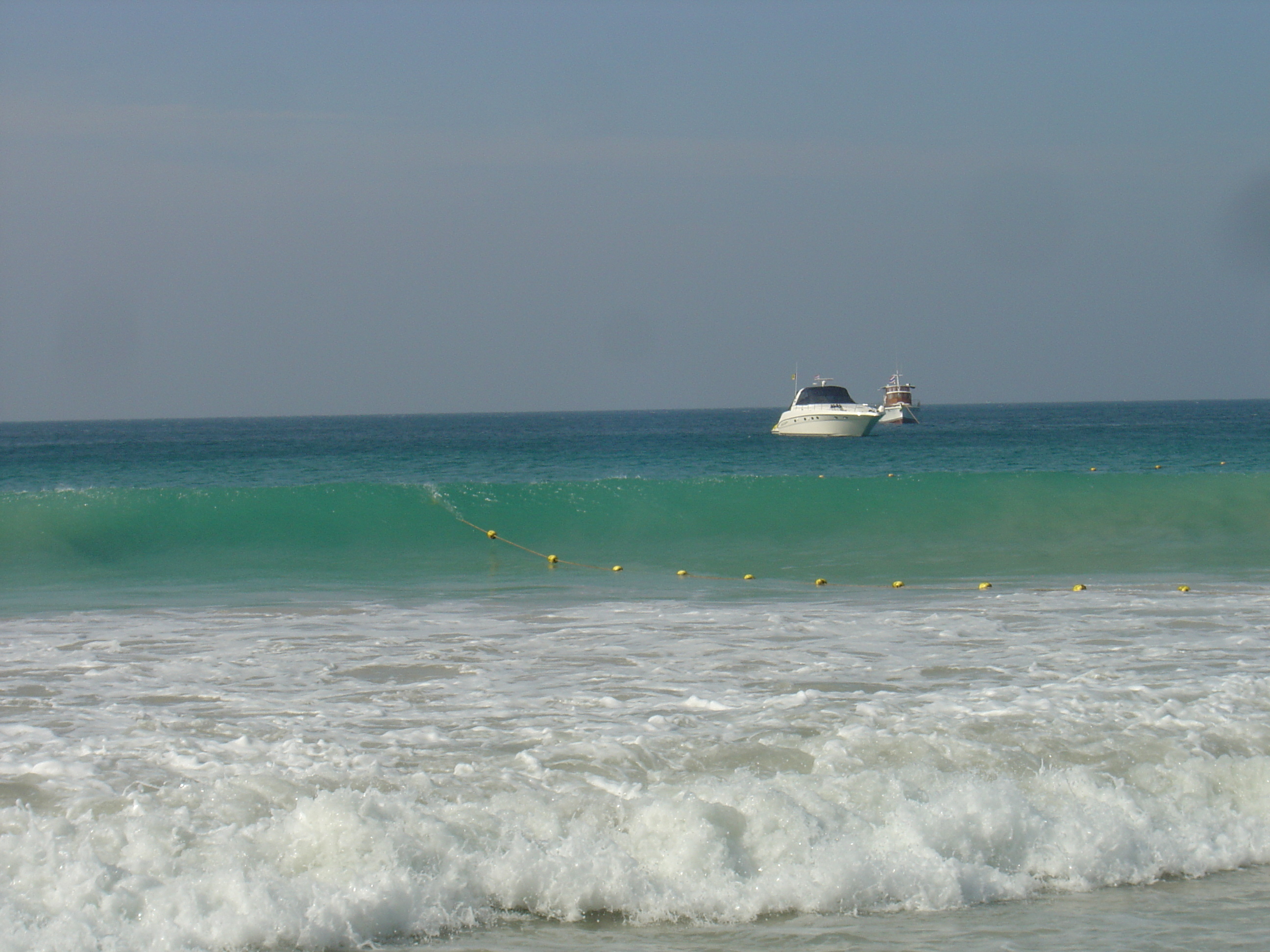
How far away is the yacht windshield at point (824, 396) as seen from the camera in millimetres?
64750

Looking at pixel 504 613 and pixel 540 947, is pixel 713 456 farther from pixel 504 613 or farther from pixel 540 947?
pixel 540 947

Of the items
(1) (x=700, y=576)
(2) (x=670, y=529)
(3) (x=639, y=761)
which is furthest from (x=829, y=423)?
(3) (x=639, y=761)

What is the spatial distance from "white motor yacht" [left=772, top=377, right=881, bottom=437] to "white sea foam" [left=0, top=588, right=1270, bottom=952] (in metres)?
54.1

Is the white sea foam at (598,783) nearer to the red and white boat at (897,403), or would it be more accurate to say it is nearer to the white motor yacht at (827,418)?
the white motor yacht at (827,418)

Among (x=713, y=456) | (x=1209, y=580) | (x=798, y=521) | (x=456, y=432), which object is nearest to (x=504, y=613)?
(x=1209, y=580)

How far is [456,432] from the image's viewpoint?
4643 inches

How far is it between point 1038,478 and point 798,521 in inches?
255

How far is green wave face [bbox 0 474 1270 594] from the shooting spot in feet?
55.3

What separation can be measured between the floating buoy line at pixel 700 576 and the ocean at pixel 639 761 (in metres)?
0.19

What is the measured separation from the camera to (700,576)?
607 inches

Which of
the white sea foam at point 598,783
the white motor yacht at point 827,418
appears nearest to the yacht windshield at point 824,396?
the white motor yacht at point 827,418

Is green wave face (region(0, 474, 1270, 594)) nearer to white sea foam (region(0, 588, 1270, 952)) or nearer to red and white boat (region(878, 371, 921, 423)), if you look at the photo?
white sea foam (region(0, 588, 1270, 952))

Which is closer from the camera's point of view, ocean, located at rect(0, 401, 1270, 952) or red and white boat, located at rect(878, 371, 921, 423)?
ocean, located at rect(0, 401, 1270, 952)

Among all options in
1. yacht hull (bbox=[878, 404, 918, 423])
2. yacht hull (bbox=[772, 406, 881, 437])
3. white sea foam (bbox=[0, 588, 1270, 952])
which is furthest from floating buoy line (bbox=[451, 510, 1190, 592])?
yacht hull (bbox=[878, 404, 918, 423])
